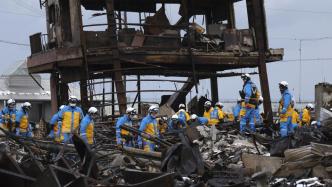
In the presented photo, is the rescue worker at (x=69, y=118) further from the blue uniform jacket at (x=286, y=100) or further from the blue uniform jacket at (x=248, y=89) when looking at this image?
the blue uniform jacket at (x=286, y=100)

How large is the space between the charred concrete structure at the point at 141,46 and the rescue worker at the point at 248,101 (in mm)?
2128

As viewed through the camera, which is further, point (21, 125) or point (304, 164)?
point (21, 125)

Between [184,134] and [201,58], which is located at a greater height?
[201,58]

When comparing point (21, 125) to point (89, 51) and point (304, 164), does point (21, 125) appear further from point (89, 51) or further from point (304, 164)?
point (304, 164)

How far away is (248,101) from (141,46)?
4.12 meters

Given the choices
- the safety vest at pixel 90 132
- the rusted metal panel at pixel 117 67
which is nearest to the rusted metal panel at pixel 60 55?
the rusted metal panel at pixel 117 67

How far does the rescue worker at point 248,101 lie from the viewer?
1903 centimetres

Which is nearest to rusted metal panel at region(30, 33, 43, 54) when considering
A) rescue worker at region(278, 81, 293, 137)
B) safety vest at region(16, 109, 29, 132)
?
safety vest at region(16, 109, 29, 132)

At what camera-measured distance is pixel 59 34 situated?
22.7 m

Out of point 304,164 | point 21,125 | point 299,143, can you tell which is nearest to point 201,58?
point 21,125

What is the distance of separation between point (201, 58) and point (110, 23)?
3492mm

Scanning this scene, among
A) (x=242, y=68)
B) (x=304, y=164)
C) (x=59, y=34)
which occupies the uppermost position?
(x=59, y=34)

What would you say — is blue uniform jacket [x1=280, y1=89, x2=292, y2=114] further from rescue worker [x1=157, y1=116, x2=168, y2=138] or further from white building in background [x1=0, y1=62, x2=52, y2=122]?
white building in background [x1=0, y1=62, x2=52, y2=122]

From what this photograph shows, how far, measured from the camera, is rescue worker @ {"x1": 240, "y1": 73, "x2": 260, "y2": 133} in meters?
19.0
